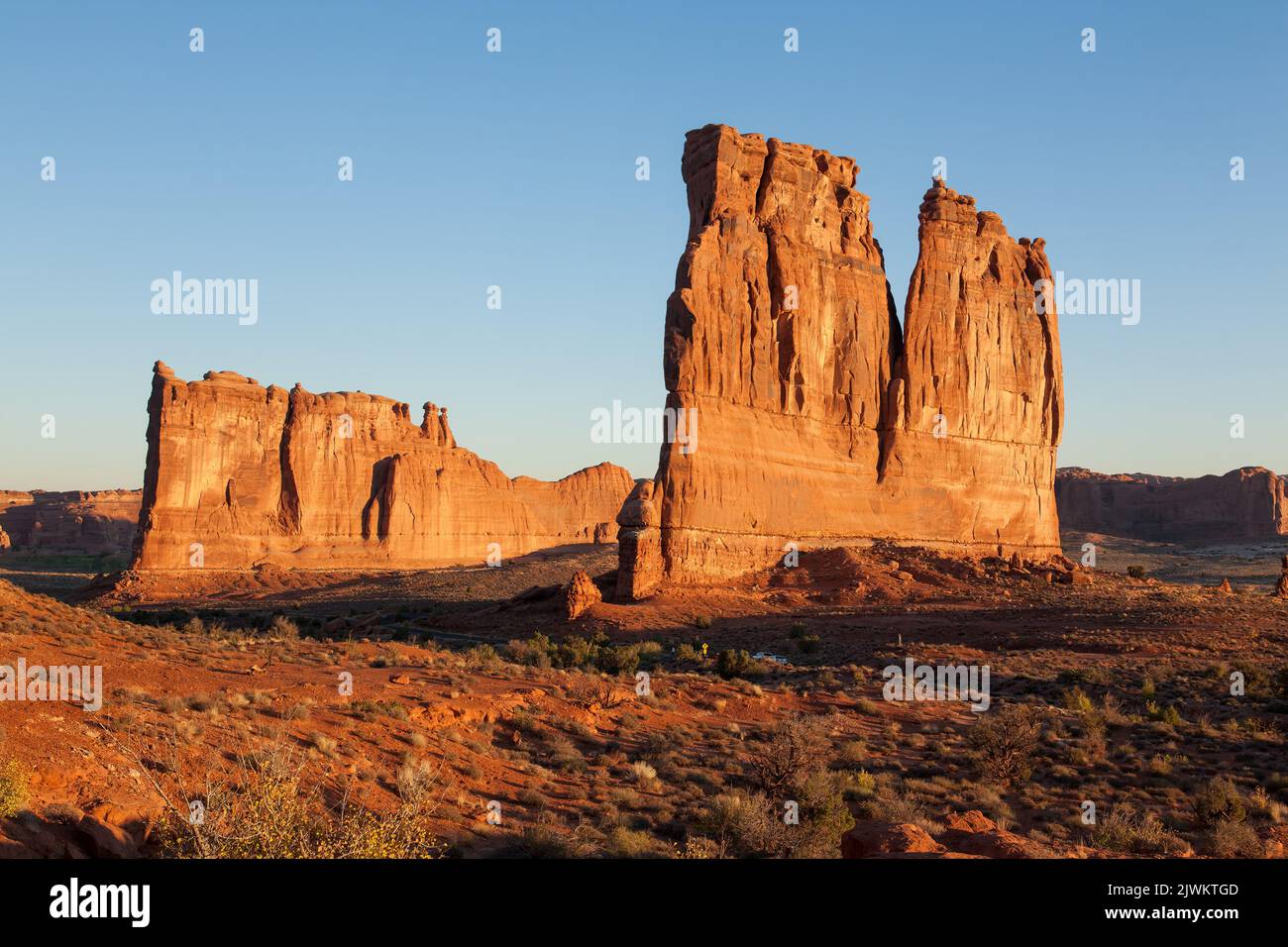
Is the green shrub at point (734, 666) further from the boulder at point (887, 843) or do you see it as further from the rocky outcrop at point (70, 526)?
the rocky outcrop at point (70, 526)

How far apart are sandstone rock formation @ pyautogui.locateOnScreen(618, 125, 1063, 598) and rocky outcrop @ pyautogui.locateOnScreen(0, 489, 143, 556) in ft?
319

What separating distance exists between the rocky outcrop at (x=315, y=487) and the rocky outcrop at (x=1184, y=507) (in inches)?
2532

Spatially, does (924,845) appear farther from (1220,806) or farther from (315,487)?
(315,487)

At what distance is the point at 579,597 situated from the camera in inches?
1531

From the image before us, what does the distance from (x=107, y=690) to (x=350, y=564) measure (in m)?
71.6

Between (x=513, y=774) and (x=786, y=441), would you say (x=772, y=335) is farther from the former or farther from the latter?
(x=513, y=774)

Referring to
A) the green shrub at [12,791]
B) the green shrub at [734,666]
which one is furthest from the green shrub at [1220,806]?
the green shrub at [734,666]

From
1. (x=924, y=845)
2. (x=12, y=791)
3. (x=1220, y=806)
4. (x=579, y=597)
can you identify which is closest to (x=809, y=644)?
(x=579, y=597)

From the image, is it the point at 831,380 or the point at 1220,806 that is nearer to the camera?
the point at 1220,806

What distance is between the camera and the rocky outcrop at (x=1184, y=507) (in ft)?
369

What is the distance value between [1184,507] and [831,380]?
8680cm

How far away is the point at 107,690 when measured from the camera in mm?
13609

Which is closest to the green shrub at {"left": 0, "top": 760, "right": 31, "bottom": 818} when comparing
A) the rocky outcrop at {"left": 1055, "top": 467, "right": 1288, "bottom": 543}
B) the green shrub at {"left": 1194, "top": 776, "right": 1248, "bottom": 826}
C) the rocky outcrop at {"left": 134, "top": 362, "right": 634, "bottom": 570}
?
the green shrub at {"left": 1194, "top": 776, "right": 1248, "bottom": 826}
